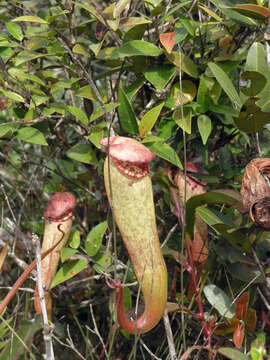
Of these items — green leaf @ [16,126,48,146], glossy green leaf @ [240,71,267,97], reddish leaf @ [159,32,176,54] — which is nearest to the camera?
glossy green leaf @ [240,71,267,97]

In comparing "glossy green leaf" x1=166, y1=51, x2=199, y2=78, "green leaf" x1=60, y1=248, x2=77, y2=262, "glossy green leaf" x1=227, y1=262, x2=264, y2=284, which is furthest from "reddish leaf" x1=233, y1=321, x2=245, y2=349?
"glossy green leaf" x1=166, y1=51, x2=199, y2=78

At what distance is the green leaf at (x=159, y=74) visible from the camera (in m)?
1.15

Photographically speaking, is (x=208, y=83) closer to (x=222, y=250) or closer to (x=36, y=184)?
(x=222, y=250)

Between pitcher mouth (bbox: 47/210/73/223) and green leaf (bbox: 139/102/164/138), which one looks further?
pitcher mouth (bbox: 47/210/73/223)

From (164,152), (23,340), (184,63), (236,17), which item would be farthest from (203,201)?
(23,340)

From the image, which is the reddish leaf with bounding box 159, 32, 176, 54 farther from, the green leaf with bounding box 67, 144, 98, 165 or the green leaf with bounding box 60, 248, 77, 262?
the green leaf with bounding box 60, 248, 77, 262

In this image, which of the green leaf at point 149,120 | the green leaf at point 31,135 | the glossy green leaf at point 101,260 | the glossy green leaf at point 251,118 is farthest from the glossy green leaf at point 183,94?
the glossy green leaf at point 101,260

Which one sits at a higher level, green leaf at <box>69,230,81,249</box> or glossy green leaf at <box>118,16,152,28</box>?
glossy green leaf at <box>118,16,152,28</box>

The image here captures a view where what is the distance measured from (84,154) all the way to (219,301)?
55 centimetres

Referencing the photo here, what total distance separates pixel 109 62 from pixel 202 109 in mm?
291

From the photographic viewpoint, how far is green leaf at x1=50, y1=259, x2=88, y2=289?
1.19 meters

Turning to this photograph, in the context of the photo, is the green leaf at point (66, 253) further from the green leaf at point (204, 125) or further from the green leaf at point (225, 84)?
the green leaf at point (225, 84)

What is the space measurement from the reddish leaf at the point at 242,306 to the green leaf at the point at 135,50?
67 cm

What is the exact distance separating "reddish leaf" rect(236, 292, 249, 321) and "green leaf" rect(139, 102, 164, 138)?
50 centimetres
